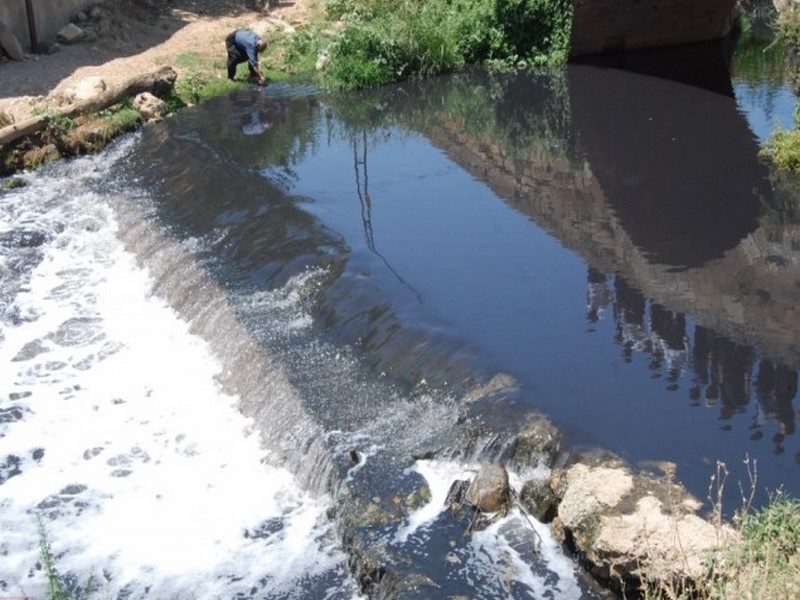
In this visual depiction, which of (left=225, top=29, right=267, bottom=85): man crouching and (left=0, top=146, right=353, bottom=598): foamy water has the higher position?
(left=225, top=29, right=267, bottom=85): man crouching

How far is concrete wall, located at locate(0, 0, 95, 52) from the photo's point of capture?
19984 mm

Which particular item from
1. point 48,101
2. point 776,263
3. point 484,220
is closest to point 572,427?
point 776,263

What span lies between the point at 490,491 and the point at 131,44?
15.5 meters

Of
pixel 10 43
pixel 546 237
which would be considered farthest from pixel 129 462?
pixel 10 43

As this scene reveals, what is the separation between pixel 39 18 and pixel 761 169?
12.7 meters

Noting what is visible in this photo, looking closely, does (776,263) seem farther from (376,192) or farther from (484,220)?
(376,192)

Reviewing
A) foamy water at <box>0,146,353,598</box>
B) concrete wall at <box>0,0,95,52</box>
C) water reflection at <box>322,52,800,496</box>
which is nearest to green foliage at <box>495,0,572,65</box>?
water reflection at <box>322,52,800,496</box>

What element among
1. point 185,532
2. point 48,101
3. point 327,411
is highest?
point 48,101

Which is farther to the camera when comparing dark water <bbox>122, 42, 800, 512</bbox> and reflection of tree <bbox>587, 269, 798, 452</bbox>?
dark water <bbox>122, 42, 800, 512</bbox>

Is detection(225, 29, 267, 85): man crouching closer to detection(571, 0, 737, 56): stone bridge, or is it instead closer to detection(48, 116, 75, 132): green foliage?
detection(48, 116, 75, 132): green foliage

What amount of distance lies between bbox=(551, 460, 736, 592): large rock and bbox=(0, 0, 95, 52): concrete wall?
Result: 15.1 meters

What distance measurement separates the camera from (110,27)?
21.7 meters

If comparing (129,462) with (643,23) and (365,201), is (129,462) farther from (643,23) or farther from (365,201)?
(643,23)

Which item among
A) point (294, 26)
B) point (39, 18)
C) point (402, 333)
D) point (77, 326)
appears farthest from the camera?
point (294, 26)
